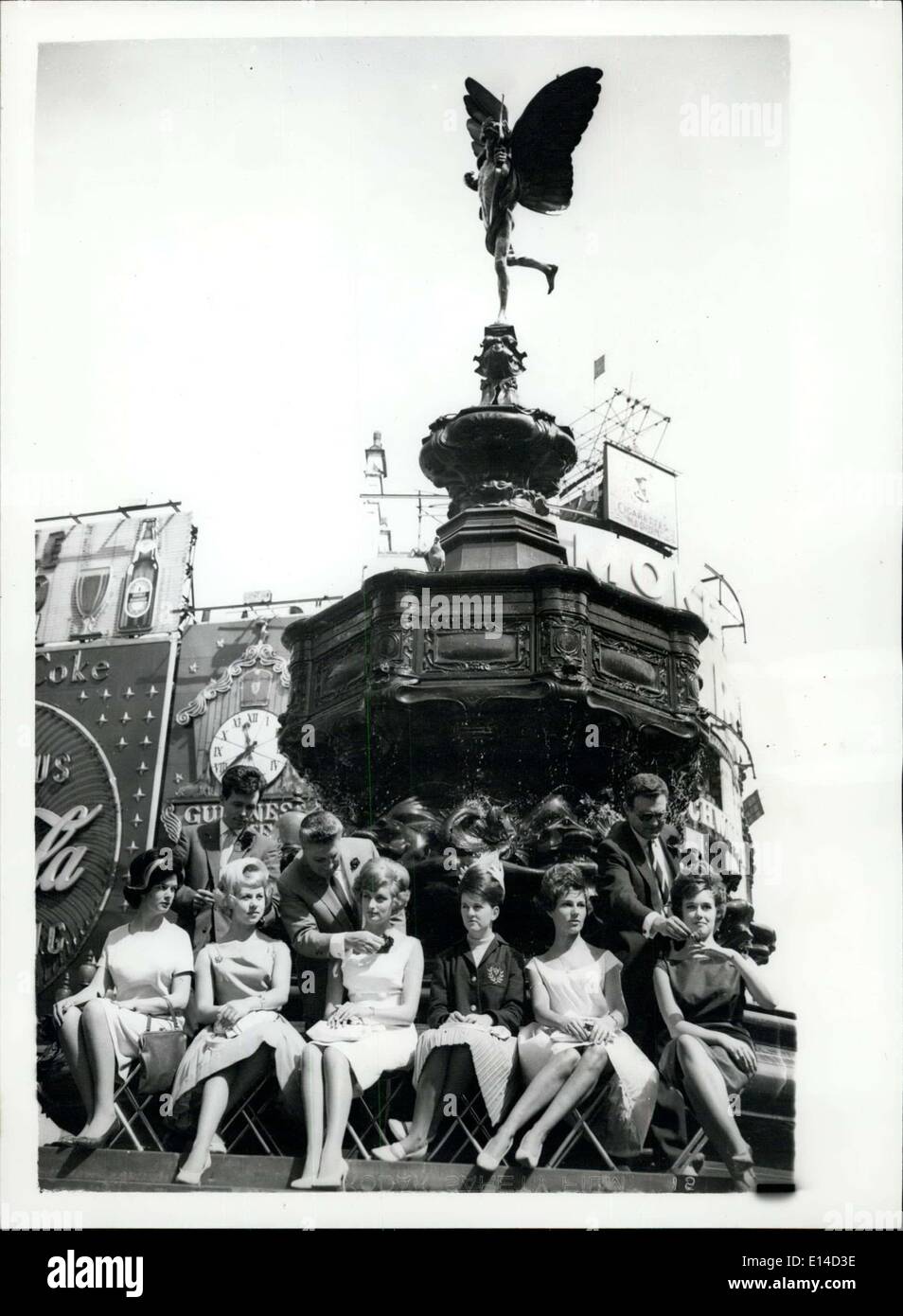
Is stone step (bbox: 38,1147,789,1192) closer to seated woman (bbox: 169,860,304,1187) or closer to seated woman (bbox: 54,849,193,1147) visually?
seated woman (bbox: 169,860,304,1187)

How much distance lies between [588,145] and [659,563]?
256cm

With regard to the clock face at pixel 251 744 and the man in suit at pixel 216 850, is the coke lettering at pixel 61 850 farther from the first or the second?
the clock face at pixel 251 744

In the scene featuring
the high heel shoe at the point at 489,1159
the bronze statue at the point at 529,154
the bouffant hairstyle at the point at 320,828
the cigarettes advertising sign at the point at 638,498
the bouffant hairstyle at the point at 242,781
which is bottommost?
the high heel shoe at the point at 489,1159

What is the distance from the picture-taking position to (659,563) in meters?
8.52

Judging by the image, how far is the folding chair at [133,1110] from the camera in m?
7.64

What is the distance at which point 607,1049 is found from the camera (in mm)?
7473

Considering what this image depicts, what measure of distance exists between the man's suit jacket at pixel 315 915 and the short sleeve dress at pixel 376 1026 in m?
0.13

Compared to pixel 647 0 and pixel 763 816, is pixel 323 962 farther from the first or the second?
pixel 647 0

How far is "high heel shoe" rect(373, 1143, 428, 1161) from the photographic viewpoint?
7.42m

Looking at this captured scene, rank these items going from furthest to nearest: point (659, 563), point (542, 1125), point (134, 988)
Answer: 1. point (659, 563)
2. point (134, 988)
3. point (542, 1125)

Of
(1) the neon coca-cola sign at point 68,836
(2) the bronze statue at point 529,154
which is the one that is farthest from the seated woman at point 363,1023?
(2) the bronze statue at point 529,154

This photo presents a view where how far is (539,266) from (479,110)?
3.37 ft

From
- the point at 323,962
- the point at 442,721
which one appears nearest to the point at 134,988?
the point at 323,962
